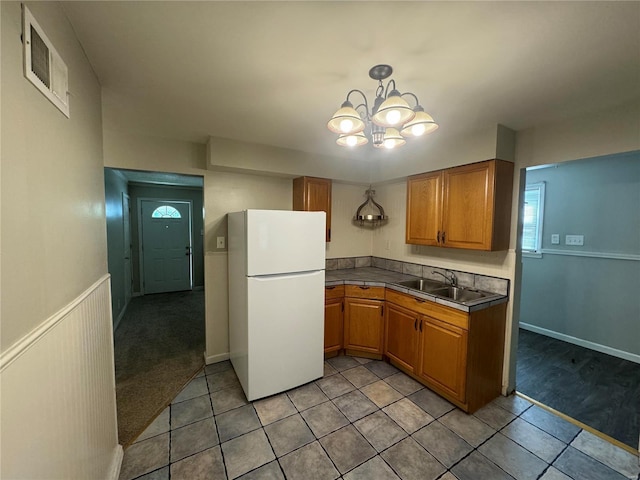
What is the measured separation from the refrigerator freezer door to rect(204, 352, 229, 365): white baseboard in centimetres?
138

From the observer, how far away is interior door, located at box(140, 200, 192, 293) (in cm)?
546

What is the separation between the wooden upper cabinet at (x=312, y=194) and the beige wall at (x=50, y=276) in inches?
76.1

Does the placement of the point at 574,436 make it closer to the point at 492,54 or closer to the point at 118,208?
the point at 492,54

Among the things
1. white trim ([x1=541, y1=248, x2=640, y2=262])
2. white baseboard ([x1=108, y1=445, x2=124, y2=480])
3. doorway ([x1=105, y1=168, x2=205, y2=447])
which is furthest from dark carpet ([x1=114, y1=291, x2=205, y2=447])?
white trim ([x1=541, y1=248, x2=640, y2=262])

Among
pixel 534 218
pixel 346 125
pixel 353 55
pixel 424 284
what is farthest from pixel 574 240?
pixel 353 55

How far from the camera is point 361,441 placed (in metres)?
1.84

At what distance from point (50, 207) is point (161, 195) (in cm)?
527

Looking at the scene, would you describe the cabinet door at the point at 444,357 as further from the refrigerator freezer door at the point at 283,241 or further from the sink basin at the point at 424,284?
the refrigerator freezer door at the point at 283,241

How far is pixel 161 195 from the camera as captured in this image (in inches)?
218

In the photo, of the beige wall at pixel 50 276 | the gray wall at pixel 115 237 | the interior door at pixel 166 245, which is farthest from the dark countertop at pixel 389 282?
the interior door at pixel 166 245

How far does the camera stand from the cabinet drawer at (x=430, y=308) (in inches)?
83.1

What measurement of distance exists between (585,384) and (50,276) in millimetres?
4016

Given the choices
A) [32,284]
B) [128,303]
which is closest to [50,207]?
[32,284]

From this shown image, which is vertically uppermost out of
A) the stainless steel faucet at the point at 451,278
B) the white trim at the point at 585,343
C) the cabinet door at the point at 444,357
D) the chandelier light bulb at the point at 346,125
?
the chandelier light bulb at the point at 346,125
